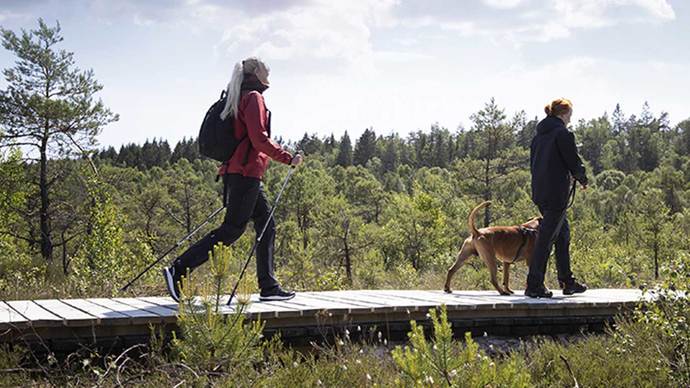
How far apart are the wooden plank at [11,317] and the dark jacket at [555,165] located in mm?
5280

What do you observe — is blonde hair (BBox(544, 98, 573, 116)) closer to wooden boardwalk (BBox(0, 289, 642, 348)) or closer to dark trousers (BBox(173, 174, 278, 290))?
wooden boardwalk (BBox(0, 289, 642, 348))

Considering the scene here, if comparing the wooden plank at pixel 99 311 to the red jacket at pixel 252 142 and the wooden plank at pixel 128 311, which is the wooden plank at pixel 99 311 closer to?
the wooden plank at pixel 128 311

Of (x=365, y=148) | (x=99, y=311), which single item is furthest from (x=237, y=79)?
(x=365, y=148)

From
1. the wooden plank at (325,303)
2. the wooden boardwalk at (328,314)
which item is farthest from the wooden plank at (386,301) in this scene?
the wooden plank at (325,303)

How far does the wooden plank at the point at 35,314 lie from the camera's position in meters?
5.21

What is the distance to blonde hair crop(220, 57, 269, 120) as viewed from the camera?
21.5 ft

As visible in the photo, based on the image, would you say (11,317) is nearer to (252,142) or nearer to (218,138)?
(218,138)

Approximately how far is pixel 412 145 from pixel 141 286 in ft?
516

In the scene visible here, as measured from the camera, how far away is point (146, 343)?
562 centimetres

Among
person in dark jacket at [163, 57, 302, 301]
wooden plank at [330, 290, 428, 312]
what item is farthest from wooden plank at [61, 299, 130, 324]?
wooden plank at [330, 290, 428, 312]

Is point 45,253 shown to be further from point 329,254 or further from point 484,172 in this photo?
point 484,172

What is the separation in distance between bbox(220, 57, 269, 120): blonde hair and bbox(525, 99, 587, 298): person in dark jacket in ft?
10.9

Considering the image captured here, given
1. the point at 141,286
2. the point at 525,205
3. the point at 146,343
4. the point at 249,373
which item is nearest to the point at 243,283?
the point at 249,373

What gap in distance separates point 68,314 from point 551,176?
510 cm
